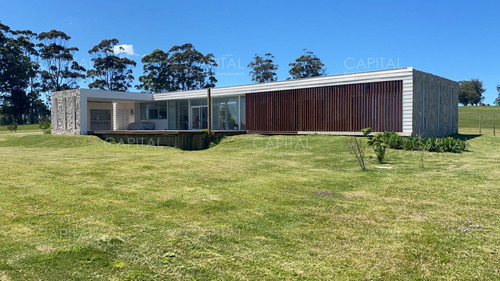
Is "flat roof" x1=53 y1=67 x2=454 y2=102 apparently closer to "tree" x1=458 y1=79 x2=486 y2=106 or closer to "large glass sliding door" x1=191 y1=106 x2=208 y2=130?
"large glass sliding door" x1=191 y1=106 x2=208 y2=130

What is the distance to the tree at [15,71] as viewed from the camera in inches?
1770

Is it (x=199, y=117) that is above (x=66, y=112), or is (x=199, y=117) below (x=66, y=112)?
below

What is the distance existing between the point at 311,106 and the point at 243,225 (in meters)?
15.3

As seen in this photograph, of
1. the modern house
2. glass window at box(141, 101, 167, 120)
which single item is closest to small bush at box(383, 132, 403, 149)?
the modern house

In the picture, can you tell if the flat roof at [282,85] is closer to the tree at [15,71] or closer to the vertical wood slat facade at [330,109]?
the vertical wood slat facade at [330,109]

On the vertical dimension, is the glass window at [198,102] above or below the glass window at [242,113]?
above

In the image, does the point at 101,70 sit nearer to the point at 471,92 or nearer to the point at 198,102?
the point at 198,102

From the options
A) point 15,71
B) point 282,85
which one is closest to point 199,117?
point 282,85

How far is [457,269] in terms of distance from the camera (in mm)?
3227

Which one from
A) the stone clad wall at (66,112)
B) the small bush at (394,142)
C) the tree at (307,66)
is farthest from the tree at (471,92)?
the stone clad wall at (66,112)

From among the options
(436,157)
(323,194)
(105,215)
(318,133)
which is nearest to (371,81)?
(318,133)

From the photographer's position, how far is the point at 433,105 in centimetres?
1878

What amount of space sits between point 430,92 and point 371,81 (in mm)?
3846

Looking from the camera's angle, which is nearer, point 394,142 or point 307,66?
point 394,142
